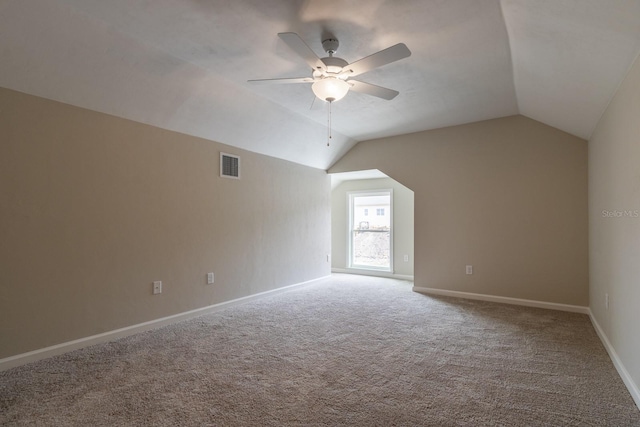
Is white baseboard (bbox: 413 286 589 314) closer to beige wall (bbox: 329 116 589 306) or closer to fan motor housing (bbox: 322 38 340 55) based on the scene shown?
beige wall (bbox: 329 116 589 306)

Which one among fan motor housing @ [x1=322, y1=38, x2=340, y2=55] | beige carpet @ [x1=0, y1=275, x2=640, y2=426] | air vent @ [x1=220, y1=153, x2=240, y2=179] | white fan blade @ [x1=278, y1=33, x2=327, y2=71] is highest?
fan motor housing @ [x1=322, y1=38, x2=340, y2=55]

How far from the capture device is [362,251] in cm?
698

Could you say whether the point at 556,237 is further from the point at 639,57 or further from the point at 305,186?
the point at 305,186

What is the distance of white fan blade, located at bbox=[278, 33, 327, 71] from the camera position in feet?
6.43

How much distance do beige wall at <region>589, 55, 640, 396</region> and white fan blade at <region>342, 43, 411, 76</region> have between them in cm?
142

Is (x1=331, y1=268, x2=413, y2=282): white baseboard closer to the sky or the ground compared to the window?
closer to the ground

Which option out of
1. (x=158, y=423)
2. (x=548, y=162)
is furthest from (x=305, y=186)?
(x=158, y=423)

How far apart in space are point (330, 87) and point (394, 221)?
14.3 ft

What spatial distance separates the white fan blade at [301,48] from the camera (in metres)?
1.96

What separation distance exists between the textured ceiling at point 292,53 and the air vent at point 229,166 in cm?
42

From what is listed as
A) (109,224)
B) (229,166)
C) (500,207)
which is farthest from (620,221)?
(109,224)

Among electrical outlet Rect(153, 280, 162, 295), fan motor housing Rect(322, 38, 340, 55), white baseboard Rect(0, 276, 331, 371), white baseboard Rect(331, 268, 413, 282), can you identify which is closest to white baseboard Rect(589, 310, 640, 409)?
fan motor housing Rect(322, 38, 340, 55)

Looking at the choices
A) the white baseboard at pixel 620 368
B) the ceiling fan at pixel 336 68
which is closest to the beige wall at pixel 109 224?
the ceiling fan at pixel 336 68

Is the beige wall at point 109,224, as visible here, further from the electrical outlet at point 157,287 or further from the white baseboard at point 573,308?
the white baseboard at point 573,308
